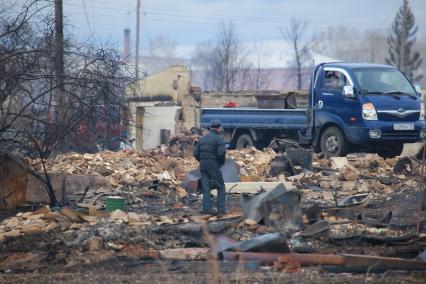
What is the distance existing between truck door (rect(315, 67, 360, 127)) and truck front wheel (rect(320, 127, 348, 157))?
285 millimetres

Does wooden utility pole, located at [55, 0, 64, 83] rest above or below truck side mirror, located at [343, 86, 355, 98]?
above

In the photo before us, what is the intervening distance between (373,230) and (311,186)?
238 inches

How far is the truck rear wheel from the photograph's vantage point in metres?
24.1

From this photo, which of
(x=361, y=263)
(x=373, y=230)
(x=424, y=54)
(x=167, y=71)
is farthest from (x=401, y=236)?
(x=424, y=54)

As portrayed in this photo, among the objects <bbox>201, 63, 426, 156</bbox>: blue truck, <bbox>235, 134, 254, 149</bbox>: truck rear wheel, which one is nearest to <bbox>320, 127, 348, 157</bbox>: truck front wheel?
<bbox>201, 63, 426, 156</bbox>: blue truck

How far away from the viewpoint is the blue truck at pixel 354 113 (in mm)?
20703

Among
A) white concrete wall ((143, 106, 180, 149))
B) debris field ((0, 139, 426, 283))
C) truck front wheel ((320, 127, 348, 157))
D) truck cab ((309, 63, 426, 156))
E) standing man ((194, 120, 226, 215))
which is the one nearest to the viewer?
debris field ((0, 139, 426, 283))

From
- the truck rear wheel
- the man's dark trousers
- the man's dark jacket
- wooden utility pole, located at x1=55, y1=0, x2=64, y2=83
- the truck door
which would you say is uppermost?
wooden utility pole, located at x1=55, y1=0, x2=64, y2=83

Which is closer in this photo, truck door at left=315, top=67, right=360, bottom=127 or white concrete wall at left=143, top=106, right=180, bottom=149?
truck door at left=315, top=67, right=360, bottom=127

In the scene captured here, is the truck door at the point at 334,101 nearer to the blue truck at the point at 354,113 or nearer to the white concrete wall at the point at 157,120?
the blue truck at the point at 354,113

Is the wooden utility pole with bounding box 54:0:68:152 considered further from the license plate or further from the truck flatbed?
the license plate

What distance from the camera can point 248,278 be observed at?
9484 millimetres

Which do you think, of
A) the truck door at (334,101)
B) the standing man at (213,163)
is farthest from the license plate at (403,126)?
the standing man at (213,163)

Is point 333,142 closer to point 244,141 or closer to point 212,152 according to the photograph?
point 244,141
